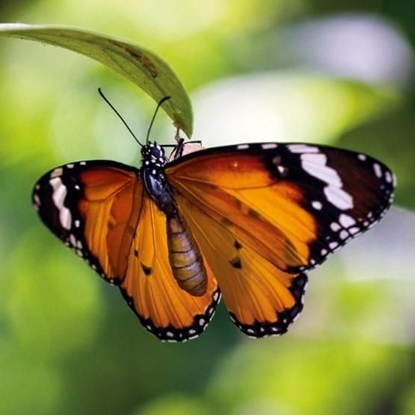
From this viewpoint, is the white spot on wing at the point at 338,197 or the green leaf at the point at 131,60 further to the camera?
the white spot on wing at the point at 338,197

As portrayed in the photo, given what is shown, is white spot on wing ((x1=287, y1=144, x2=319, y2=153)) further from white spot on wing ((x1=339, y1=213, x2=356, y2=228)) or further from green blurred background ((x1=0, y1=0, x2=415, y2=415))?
green blurred background ((x1=0, y1=0, x2=415, y2=415))

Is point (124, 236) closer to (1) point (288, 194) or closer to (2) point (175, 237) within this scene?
(2) point (175, 237)

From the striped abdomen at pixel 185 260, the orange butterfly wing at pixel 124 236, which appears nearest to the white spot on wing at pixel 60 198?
the orange butterfly wing at pixel 124 236

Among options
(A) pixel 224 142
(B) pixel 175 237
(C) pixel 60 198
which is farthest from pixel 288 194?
(A) pixel 224 142

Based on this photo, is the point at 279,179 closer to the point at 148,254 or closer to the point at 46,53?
the point at 148,254

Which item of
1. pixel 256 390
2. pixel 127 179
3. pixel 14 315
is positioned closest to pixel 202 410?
pixel 256 390

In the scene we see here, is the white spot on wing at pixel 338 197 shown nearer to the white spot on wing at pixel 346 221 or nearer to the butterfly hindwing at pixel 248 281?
the white spot on wing at pixel 346 221

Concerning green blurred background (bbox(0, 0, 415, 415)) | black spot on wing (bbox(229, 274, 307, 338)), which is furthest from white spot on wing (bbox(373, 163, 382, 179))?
green blurred background (bbox(0, 0, 415, 415))
